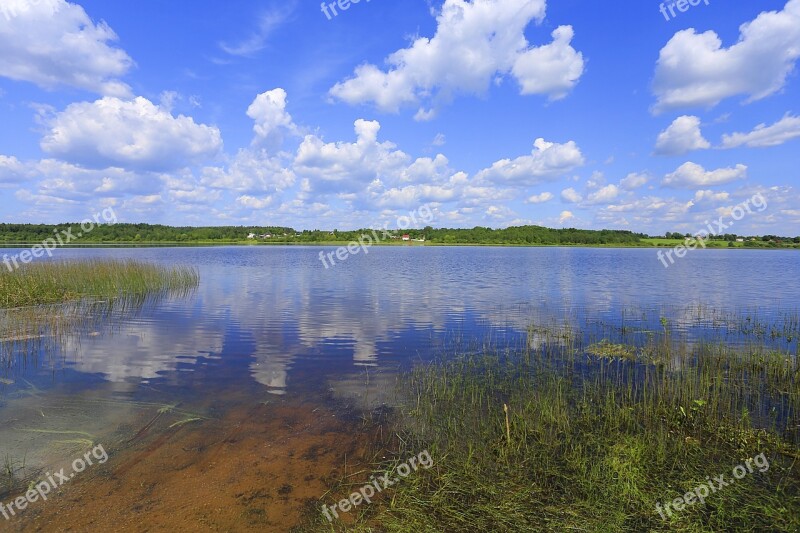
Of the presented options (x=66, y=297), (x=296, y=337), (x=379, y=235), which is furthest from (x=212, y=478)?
(x=379, y=235)

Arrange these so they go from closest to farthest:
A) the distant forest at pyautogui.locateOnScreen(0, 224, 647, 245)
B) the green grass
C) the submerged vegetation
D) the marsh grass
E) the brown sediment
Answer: the submerged vegetation, the brown sediment, the marsh grass, the green grass, the distant forest at pyautogui.locateOnScreen(0, 224, 647, 245)

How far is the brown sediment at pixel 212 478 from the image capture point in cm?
543

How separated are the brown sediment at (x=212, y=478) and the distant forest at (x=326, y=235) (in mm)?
135851

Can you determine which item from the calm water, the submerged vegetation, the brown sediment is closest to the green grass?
the calm water

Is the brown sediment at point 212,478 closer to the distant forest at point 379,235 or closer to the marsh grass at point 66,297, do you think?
the marsh grass at point 66,297

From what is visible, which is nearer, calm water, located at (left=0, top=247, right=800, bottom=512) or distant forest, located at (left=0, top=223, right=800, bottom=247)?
calm water, located at (left=0, top=247, right=800, bottom=512)

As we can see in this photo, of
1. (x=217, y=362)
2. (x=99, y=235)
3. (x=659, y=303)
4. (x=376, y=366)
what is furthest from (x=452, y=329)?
(x=99, y=235)

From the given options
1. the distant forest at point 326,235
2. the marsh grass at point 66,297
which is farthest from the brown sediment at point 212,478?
the distant forest at point 326,235

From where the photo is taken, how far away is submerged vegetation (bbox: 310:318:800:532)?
5.16m

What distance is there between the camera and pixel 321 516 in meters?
5.55

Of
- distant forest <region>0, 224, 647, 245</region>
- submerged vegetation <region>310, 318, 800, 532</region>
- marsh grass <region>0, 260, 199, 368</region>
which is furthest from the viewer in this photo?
distant forest <region>0, 224, 647, 245</region>

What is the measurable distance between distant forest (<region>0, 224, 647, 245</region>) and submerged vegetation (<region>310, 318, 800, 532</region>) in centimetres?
13447

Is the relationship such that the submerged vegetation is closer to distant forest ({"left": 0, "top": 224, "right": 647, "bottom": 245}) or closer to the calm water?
the calm water

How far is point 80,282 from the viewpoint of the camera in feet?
85.3
